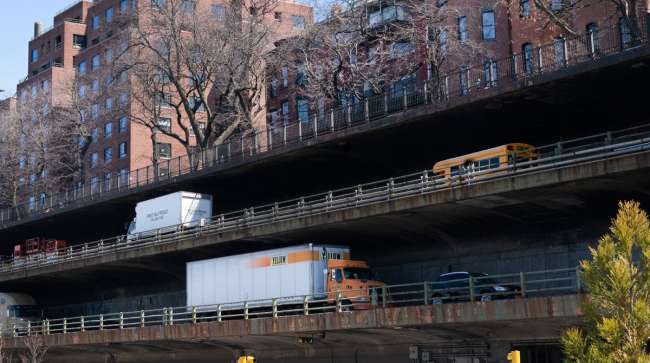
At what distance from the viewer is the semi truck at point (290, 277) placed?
38434mm

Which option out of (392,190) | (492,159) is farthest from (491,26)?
(392,190)

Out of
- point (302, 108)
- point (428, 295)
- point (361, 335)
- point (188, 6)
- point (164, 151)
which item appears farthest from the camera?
point (164, 151)

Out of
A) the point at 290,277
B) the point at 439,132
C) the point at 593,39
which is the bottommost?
the point at 290,277

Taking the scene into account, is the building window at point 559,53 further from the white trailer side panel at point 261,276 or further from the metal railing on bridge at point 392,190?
the white trailer side panel at point 261,276

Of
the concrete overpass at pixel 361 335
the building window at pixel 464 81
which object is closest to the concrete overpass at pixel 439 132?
the building window at pixel 464 81

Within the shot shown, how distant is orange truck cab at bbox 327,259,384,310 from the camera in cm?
3747

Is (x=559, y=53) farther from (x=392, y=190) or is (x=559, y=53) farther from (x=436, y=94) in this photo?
(x=392, y=190)

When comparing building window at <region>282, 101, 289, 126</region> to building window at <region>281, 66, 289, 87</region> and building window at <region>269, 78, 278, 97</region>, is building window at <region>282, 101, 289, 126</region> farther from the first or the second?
building window at <region>281, 66, 289, 87</region>

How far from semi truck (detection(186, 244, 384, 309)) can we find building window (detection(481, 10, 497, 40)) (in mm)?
23333

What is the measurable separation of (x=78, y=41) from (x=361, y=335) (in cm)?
7834

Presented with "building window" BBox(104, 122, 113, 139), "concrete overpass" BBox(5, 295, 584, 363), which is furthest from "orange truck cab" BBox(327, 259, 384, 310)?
"building window" BBox(104, 122, 113, 139)

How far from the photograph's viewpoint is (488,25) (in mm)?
58469

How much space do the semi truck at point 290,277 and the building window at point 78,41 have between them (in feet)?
222

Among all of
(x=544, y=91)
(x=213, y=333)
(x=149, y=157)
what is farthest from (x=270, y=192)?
(x=149, y=157)
